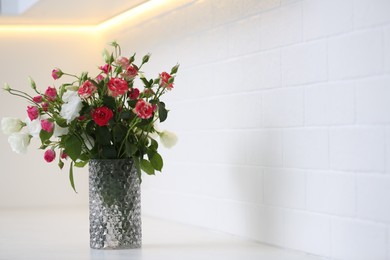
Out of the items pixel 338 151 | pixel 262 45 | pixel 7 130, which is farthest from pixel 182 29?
pixel 338 151

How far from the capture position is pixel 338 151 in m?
1.76

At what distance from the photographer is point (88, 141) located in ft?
6.71

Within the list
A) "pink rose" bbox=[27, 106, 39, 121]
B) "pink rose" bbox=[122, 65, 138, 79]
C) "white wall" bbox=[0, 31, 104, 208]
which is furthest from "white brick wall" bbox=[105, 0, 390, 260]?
"white wall" bbox=[0, 31, 104, 208]

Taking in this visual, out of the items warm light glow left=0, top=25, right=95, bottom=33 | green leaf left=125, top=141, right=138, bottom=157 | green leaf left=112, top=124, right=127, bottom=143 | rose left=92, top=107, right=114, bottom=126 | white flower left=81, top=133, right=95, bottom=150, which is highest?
warm light glow left=0, top=25, right=95, bottom=33

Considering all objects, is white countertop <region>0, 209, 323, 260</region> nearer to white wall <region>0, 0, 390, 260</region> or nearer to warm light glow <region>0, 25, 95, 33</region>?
white wall <region>0, 0, 390, 260</region>

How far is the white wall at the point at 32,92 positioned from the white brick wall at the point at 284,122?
0.70m

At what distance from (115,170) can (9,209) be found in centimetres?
127

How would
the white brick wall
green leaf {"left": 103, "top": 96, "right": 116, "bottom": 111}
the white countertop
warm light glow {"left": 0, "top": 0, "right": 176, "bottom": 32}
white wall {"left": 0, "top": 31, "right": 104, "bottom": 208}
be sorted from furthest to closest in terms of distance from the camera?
white wall {"left": 0, "top": 31, "right": 104, "bottom": 208}
warm light glow {"left": 0, "top": 0, "right": 176, "bottom": 32}
green leaf {"left": 103, "top": 96, "right": 116, "bottom": 111}
the white countertop
the white brick wall

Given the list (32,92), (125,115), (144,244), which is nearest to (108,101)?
(125,115)

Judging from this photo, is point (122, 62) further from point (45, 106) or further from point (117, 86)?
point (45, 106)

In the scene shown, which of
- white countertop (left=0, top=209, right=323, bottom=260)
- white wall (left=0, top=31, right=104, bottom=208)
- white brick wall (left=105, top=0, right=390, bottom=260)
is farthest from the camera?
white wall (left=0, top=31, right=104, bottom=208)

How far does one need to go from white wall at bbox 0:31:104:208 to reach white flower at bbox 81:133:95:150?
4.31ft

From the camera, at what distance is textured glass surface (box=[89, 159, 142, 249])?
2.05 meters

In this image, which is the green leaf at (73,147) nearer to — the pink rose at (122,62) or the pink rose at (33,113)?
the pink rose at (33,113)
